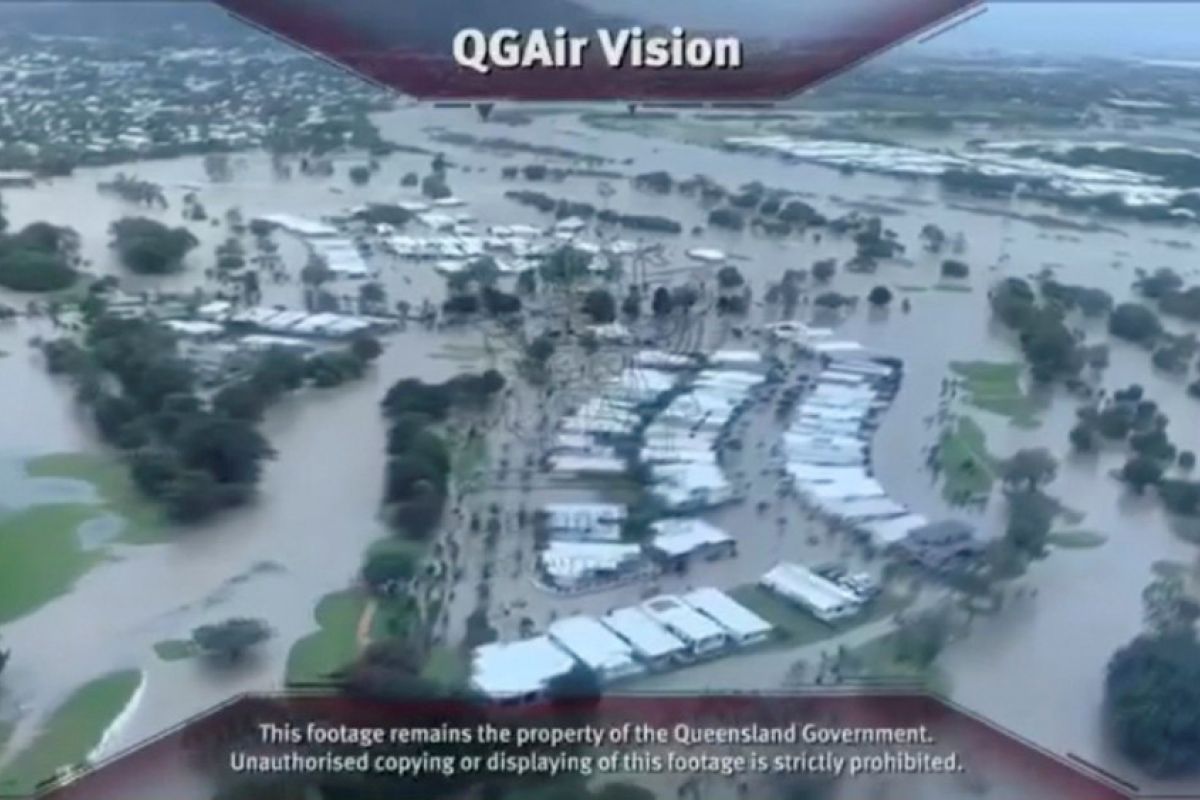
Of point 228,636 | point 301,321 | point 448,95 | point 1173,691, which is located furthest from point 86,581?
point 1173,691

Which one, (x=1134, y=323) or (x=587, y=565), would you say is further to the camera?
(x=1134, y=323)

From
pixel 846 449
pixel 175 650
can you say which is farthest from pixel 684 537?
pixel 175 650

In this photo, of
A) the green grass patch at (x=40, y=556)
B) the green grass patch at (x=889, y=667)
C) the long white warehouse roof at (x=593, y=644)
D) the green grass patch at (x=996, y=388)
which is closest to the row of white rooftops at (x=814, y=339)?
the green grass patch at (x=996, y=388)

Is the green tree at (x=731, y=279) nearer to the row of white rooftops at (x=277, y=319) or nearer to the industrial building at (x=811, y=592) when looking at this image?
the industrial building at (x=811, y=592)

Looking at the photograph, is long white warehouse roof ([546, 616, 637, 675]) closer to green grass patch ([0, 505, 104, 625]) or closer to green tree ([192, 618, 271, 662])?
green tree ([192, 618, 271, 662])

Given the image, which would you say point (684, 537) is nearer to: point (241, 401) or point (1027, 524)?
point (1027, 524)
